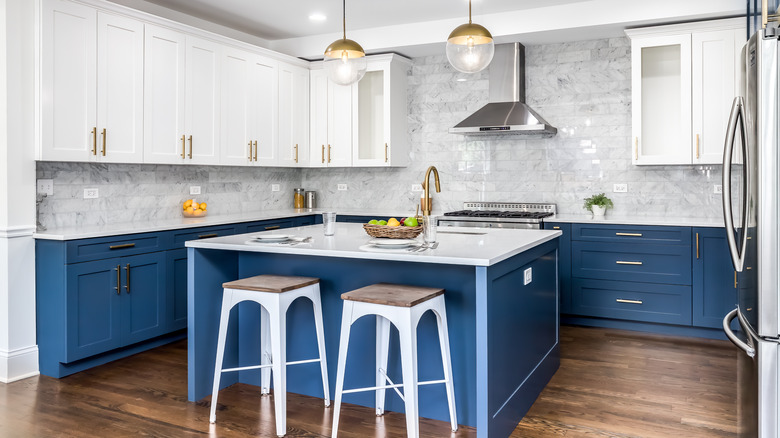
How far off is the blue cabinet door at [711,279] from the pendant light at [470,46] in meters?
2.33

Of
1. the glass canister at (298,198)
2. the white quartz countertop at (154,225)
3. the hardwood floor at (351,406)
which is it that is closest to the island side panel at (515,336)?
the hardwood floor at (351,406)

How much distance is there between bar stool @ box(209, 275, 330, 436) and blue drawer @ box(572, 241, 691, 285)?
255 cm

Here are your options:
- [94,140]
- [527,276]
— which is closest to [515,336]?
[527,276]

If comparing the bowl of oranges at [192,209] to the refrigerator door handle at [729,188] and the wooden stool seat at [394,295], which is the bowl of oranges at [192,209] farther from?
the refrigerator door handle at [729,188]

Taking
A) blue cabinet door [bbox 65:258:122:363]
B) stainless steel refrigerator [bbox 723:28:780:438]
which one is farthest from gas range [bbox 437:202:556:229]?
stainless steel refrigerator [bbox 723:28:780:438]

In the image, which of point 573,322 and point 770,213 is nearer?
point 770,213

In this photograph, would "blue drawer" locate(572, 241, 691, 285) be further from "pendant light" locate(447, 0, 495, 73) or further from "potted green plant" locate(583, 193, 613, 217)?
"pendant light" locate(447, 0, 495, 73)

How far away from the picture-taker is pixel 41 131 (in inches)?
144

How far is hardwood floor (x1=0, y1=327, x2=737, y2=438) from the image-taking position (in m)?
2.81

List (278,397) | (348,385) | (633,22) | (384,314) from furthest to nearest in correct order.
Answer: (633,22)
(348,385)
(278,397)
(384,314)

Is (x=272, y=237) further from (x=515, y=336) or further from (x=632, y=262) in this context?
(x=632, y=262)

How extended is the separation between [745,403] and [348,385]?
182cm

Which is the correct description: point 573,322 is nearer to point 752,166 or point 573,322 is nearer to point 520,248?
point 520,248

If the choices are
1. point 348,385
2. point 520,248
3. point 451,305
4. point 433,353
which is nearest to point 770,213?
point 520,248
